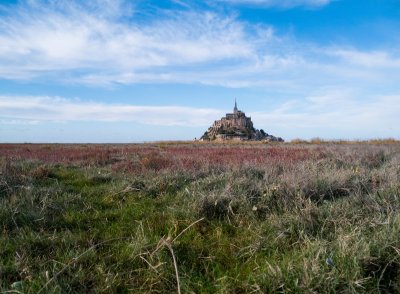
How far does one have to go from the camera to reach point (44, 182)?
8.50m

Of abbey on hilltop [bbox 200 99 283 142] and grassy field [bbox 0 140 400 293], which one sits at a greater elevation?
abbey on hilltop [bbox 200 99 283 142]

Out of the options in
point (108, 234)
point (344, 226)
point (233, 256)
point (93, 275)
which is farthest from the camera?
point (108, 234)

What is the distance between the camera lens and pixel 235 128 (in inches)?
4368

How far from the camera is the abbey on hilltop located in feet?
341

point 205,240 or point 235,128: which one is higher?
point 235,128

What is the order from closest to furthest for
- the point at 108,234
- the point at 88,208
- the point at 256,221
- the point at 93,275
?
the point at 93,275 → the point at 108,234 → the point at 256,221 → the point at 88,208

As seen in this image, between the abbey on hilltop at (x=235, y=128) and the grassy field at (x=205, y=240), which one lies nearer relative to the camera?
the grassy field at (x=205, y=240)

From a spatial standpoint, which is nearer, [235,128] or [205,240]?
[205,240]

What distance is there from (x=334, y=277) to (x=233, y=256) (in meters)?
1.25

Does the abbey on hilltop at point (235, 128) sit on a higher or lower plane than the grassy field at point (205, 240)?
higher

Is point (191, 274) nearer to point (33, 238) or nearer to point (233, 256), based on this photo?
point (233, 256)

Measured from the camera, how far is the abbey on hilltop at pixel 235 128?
10388 cm

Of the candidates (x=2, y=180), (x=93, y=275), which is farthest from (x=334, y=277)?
(x=2, y=180)

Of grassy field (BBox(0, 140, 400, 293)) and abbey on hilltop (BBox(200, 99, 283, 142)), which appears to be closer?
grassy field (BBox(0, 140, 400, 293))
